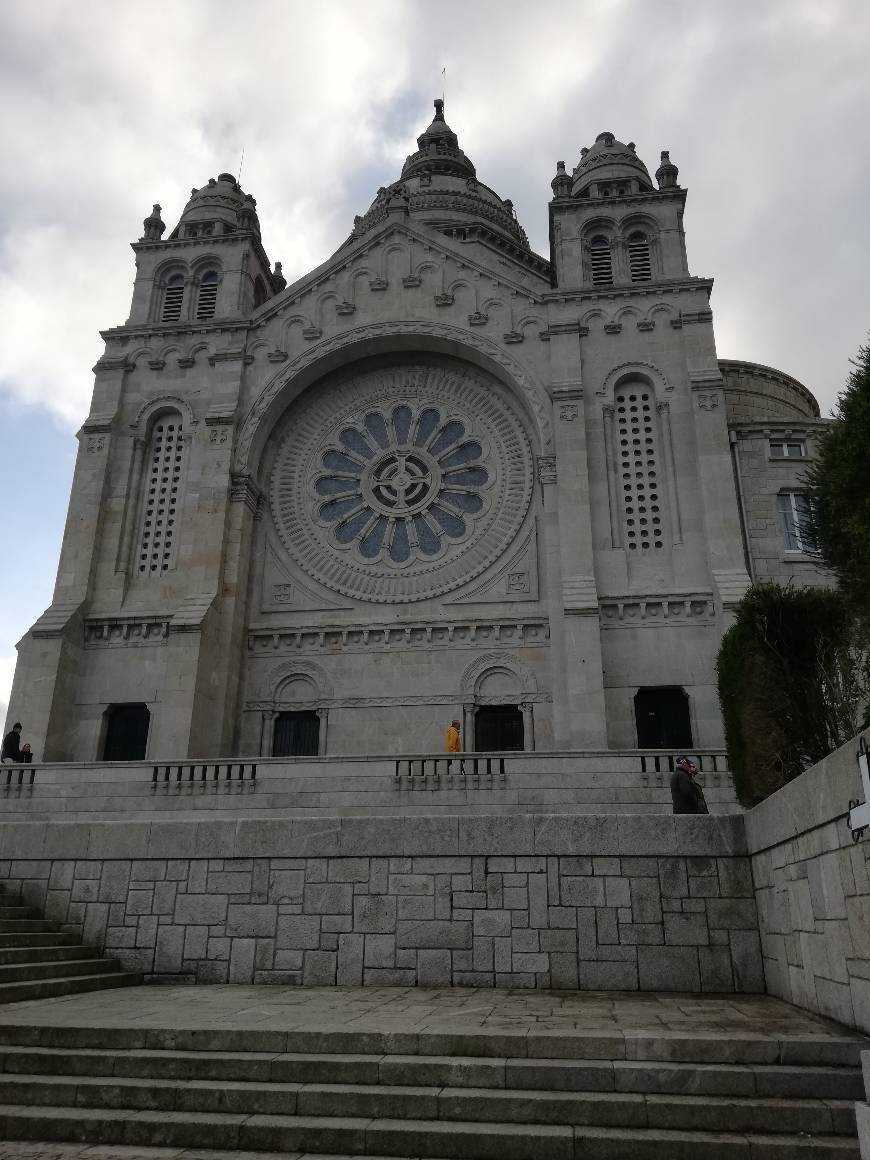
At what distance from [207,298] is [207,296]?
0.37 feet

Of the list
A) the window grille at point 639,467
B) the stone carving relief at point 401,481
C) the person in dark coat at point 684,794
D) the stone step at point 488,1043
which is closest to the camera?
the stone step at point 488,1043

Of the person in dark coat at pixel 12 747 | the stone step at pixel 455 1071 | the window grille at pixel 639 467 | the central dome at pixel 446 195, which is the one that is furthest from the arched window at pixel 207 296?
the stone step at pixel 455 1071

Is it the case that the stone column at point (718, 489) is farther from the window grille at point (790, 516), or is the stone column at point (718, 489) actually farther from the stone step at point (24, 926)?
the stone step at point (24, 926)

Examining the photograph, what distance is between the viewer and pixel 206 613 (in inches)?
1034

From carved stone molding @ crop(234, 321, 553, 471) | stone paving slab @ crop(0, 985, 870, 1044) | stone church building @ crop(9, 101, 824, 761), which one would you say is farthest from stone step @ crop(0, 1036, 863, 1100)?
carved stone molding @ crop(234, 321, 553, 471)

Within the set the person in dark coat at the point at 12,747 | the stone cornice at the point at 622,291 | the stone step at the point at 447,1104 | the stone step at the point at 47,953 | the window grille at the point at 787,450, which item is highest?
the stone cornice at the point at 622,291

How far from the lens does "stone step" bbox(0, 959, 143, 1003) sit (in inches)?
417

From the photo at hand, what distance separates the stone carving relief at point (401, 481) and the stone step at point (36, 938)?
52.3 ft

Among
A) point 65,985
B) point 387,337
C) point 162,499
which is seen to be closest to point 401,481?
point 387,337

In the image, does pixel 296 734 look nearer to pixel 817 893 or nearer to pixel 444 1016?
pixel 444 1016

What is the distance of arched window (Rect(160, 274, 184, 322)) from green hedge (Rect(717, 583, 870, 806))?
2551 cm

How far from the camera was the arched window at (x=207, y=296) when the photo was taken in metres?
32.4

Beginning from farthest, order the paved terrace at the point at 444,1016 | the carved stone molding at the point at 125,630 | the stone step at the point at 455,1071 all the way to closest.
Result: 1. the carved stone molding at the point at 125,630
2. the paved terrace at the point at 444,1016
3. the stone step at the point at 455,1071

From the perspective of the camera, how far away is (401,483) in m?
29.5
